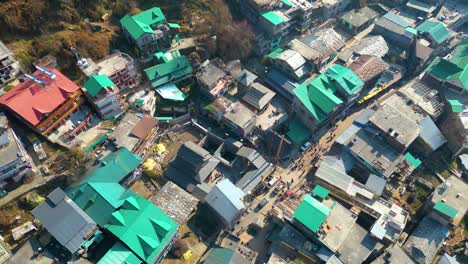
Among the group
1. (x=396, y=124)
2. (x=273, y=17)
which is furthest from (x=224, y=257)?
(x=273, y=17)

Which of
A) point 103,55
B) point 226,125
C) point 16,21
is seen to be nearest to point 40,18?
point 16,21

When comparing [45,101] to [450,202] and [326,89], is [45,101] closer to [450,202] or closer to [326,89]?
[326,89]

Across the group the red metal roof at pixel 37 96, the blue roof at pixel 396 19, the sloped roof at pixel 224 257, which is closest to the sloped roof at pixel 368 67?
the blue roof at pixel 396 19

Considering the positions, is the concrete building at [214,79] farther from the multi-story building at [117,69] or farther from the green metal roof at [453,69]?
the green metal roof at [453,69]

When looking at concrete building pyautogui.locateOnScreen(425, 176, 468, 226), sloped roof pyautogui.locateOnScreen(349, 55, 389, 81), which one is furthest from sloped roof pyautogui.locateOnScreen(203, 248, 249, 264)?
sloped roof pyautogui.locateOnScreen(349, 55, 389, 81)

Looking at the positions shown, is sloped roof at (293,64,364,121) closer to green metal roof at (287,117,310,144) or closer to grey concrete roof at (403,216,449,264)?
green metal roof at (287,117,310,144)

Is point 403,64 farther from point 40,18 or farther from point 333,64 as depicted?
point 40,18
